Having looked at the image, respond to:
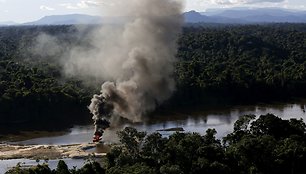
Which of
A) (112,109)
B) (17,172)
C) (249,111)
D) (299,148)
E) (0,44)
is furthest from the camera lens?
(0,44)

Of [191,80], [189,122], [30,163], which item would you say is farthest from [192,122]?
[30,163]

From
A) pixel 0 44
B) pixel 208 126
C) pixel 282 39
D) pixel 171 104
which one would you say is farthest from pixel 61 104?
pixel 282 39

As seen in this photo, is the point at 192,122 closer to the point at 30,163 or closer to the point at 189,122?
the point at 189,122

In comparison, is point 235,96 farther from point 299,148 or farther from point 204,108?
point 299,148

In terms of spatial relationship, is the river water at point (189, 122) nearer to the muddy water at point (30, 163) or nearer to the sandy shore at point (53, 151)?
the muddy water at point (30, 163)

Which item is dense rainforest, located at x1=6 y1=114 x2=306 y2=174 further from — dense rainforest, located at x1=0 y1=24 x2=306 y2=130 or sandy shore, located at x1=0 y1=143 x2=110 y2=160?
dense rainforest, located at x1=0 y1=24 x2=306 y2=130
